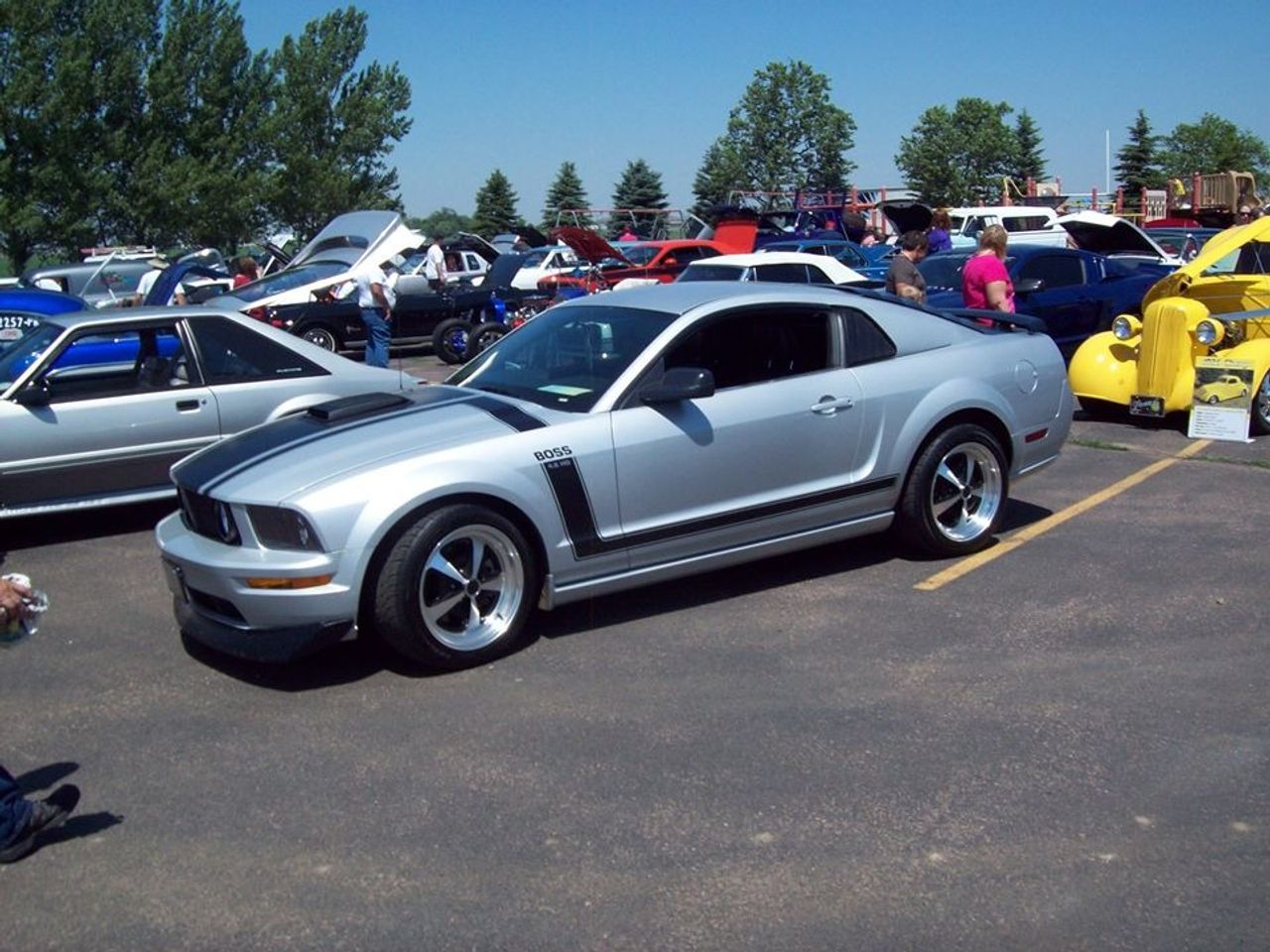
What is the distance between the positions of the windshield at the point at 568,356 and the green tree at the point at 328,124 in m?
44.1

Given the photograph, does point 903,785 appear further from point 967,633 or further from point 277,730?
point 277,730

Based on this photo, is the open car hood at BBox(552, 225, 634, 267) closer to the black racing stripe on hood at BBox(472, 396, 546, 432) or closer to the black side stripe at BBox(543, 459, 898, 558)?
the black racing stripe on hood at BBox(472, 396, 546, 432)

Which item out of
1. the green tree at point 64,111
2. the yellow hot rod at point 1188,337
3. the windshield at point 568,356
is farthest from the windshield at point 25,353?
the green tree at point 64,111

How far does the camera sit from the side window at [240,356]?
8.16 metres

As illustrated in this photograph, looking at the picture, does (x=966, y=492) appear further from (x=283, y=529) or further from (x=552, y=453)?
(x=283, y=529)

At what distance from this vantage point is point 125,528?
826 centimetres

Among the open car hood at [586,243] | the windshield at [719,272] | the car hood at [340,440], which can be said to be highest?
the open car hood at [586,243]

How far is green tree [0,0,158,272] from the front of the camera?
40094mm

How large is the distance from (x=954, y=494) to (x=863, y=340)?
0.99 m

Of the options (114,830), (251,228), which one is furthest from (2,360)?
(251,228)

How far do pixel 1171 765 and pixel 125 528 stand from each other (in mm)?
6412

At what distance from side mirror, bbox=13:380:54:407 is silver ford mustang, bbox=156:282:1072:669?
7.11 ft

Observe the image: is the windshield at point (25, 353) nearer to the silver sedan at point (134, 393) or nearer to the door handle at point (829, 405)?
the silver sedan at point (134, 393)

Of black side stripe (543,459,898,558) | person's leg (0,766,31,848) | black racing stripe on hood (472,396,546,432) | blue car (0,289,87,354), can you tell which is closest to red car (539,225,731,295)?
blue car (0,289,87,354)
